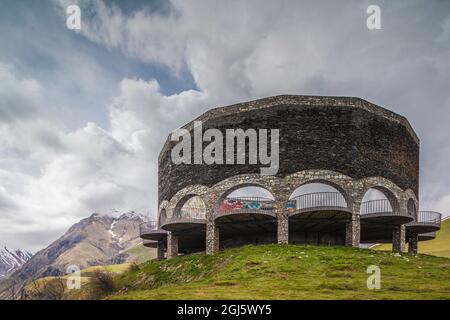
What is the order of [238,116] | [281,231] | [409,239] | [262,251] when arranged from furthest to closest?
1. [409,239]
2. [238,116]
3. [281,231]
4. [262,251]

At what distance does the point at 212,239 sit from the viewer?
101 ft

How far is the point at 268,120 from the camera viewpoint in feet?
100

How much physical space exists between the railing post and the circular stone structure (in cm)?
7

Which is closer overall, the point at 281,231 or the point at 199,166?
the point at 281,231

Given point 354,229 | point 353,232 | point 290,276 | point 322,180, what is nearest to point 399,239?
point 354,229

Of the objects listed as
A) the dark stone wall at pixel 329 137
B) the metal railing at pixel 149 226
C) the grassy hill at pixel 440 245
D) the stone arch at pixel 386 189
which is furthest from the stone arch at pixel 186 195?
the grassy hill at pixel 440 245

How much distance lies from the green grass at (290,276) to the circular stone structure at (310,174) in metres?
2.90

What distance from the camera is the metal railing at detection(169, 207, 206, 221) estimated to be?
32.5 metres

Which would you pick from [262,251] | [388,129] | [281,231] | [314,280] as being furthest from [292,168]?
[314,280]

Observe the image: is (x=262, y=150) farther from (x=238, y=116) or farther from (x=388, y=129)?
(x=388, y=129)

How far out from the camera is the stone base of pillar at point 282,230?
94.2 ft

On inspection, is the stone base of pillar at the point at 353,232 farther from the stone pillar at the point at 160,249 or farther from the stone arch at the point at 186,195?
the stone pillar at the point at 160,249

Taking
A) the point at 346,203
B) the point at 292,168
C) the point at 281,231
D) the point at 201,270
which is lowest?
the point at 201,270
